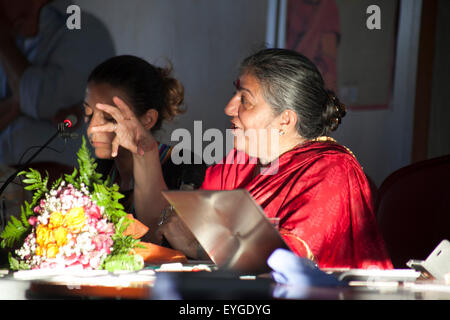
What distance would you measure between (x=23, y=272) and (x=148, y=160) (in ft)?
3.17

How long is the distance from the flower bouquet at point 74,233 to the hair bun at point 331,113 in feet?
2.41

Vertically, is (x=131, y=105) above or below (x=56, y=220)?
above

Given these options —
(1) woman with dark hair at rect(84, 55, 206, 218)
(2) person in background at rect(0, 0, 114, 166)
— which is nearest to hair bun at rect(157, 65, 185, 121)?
(1) woman with dark hair at rect(84, 55, 206, 218)

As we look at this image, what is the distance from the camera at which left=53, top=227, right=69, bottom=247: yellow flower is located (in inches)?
48.4

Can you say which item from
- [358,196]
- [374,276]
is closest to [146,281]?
[374,276]

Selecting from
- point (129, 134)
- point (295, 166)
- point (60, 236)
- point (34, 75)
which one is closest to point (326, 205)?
point (295, 166)

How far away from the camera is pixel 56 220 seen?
1254 millimetres

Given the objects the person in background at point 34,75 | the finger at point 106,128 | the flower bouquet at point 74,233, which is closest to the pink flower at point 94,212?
the flower bouquet at point 74,233

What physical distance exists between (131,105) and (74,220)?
1.24 m

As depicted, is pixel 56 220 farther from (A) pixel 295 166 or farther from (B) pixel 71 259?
(A) pixel 295 166

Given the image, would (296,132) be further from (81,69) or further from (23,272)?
(81,69)

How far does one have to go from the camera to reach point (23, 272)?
121 cm

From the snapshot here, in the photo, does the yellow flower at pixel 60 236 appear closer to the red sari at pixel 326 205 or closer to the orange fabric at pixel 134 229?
the orange fabric at pixel 134 229

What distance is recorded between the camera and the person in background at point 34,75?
3.40m
